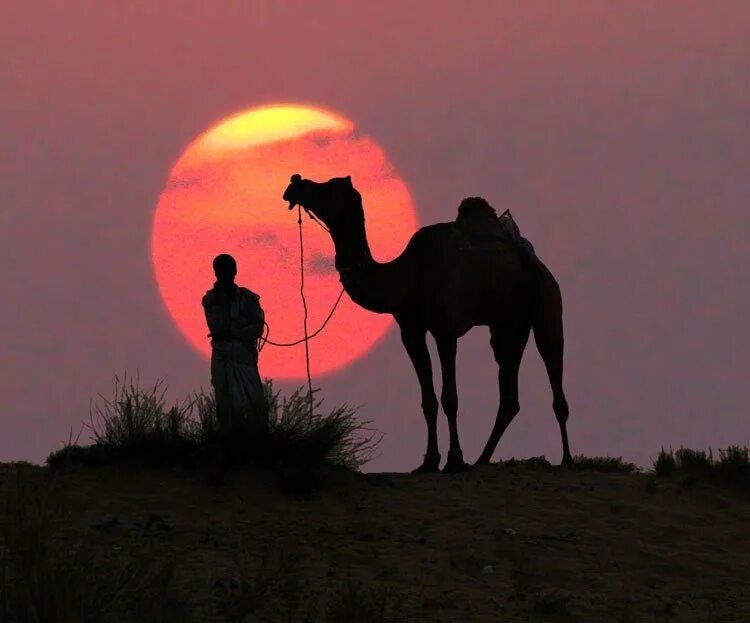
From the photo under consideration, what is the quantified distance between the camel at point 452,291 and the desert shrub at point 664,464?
3.46ft

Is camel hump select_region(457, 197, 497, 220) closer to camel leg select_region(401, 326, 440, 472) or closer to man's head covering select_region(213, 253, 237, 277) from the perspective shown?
camel leg select_region(401, 326, 440, 472)

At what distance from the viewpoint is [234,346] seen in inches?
557

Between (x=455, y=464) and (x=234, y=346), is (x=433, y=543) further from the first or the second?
(x=455, y=464)

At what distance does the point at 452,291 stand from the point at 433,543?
4.33 m

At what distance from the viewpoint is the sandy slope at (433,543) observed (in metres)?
10.5

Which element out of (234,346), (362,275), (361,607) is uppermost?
(362,275)

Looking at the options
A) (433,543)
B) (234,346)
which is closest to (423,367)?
(234,346)

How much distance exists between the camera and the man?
1410 cm

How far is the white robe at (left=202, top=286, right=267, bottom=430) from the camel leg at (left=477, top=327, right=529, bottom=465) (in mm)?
4141

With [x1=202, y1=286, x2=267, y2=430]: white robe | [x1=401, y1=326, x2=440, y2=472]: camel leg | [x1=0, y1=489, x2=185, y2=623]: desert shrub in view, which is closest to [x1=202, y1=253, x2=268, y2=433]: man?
[x1=202, y1=286, x2=267, y2=430]: white robe

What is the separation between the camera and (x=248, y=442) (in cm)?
1355

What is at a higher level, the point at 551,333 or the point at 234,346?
the point at 551,333

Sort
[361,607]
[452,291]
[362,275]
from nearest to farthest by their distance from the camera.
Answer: [361,607] < [362,275] < [452,291]

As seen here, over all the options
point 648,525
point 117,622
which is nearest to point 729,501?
point 648,525
